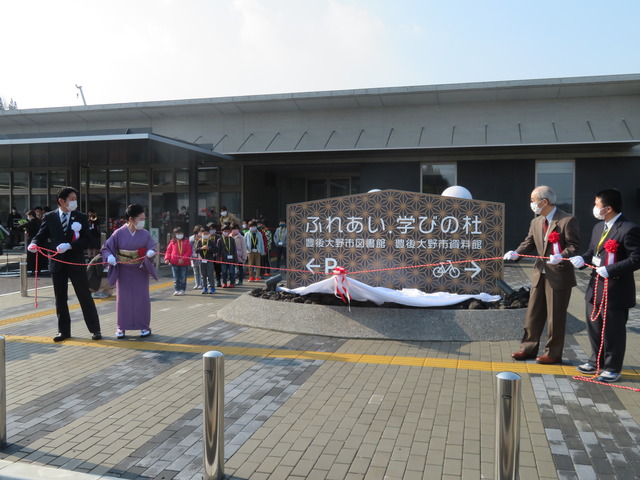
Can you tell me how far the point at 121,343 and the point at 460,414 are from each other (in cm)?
487

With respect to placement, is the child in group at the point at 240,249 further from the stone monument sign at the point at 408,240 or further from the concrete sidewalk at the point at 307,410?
the concrete sidewalk at the point at 307,410

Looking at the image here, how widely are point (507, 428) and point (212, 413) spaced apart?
1.88 metres

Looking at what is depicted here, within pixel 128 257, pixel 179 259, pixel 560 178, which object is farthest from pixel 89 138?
pixel 560 178

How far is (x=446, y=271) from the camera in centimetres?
901

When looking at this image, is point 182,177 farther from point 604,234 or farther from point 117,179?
point 604,234

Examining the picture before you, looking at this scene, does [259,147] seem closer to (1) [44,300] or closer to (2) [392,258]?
(1) [44,300]

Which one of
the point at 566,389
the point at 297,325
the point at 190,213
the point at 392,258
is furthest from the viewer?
the point at 190,213

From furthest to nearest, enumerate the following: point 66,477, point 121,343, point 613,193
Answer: point 121,343, point 613,193, point 66,477

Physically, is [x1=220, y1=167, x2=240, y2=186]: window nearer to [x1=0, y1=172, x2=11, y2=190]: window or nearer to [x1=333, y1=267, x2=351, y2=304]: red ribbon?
[x1=0, y1=172, x2=11, y2=190]: window

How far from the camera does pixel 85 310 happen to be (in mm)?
7824

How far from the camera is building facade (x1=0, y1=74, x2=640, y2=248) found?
761 inches

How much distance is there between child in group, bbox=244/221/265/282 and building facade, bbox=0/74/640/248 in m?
4.02

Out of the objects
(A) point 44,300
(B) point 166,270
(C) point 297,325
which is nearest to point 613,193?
(C) point 297,325

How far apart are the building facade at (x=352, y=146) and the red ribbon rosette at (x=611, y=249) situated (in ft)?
41.8
